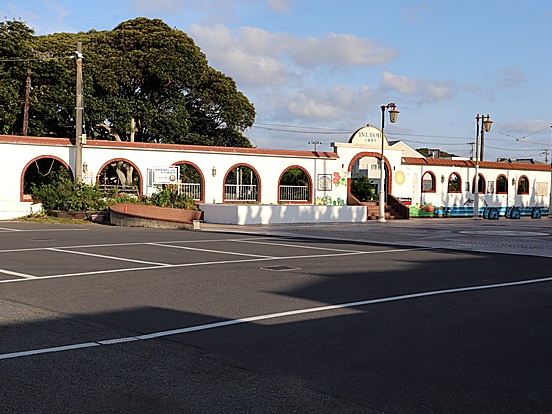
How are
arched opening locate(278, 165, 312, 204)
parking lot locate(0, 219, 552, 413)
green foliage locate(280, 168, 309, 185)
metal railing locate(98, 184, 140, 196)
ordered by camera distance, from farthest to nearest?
green foliage locate(280, 168, 309, 185) → arched opening locate(278, 165, 312, 204) → metal railing locate(98, 184, 140, 196) → parking lot locate(0, 219, 552, 413)

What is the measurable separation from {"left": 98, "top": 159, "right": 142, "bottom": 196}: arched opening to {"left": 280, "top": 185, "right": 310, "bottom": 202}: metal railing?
904 centimetres

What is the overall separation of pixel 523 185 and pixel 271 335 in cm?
5476

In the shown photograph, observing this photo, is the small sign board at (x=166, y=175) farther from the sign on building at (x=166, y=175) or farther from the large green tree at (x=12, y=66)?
the large green tree at (x=12, y=66)

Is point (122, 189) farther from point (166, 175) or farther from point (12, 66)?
point (12, 66)

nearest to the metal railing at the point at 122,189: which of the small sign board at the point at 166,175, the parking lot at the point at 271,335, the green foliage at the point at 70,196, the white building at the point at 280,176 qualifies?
the white building at the point at 280,176

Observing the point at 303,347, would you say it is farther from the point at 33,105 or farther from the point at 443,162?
the point at 443,162

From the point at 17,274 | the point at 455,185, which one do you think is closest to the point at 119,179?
the point at 455,185

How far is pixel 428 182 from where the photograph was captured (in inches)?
2074

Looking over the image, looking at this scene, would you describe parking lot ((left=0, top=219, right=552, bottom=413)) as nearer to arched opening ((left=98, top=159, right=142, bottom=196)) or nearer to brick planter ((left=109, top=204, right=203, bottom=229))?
brick planter ((left=109, top=204, right=203, bottom=229))

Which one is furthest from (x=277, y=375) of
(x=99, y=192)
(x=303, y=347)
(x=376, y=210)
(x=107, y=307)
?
(x=376, y=210)

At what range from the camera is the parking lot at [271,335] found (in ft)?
19.3

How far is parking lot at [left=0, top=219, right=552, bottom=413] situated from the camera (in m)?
5.89

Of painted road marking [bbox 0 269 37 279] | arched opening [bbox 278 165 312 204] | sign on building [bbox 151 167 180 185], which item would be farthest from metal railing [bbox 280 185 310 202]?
painted road marking [bbox 0 269 37 279]

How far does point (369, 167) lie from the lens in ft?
250
